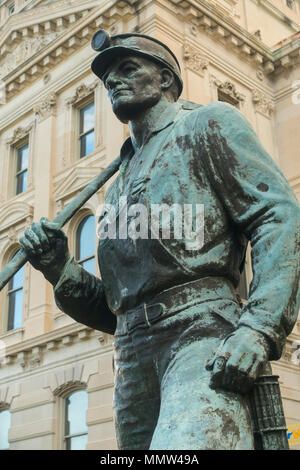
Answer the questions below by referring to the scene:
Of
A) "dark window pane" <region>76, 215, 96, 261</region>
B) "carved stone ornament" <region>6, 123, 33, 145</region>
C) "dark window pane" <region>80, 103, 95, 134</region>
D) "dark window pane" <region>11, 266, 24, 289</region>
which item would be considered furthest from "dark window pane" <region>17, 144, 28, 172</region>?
"dark window pane" <region>76, 215, 96, 261</region>

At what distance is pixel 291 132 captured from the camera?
2234cm

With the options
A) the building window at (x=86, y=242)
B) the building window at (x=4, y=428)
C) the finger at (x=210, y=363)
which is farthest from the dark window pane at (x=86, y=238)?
the finger at (x=210, y=363)

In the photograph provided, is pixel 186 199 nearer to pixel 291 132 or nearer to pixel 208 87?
pixel 208 87

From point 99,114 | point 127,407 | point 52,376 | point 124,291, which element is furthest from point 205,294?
point 99,114

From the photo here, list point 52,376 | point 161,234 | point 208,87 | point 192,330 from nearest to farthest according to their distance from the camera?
1. point 192,330
2. point 161,234
3. point 52,376
4. point 208,87

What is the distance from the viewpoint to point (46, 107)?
22.8 meters

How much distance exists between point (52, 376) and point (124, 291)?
16355 millimetres

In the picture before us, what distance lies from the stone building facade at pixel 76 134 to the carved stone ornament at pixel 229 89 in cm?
5

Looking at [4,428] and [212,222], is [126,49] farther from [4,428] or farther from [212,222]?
[4,428]

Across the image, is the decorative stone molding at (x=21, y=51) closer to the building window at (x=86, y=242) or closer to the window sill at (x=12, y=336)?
the building window at (x=86, y=242)

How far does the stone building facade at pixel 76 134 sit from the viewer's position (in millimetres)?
18219

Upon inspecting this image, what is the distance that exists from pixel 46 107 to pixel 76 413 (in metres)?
10.4

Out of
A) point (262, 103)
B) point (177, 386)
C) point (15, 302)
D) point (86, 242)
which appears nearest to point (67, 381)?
point (86, 242)

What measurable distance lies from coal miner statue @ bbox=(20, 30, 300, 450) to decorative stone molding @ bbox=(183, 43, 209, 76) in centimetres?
1739
